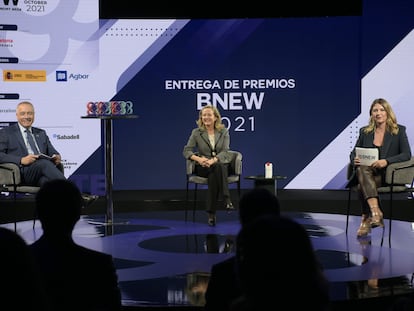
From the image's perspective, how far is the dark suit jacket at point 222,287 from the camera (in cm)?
229

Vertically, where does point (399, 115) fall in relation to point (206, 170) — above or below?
above

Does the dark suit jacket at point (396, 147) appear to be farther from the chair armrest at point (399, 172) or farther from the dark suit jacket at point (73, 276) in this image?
the dark suit jacket at point (73, 276)

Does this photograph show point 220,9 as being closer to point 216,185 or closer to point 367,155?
point 216,185

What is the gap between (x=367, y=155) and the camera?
227 inches

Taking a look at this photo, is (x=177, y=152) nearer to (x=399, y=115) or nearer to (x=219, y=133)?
(x=219, y=133)

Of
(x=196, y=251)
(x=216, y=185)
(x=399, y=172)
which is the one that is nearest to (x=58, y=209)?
(x=196, y=251)

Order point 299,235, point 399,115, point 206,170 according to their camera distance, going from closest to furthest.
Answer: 1. point 299,235
2. point 206,170
3. point 399,115

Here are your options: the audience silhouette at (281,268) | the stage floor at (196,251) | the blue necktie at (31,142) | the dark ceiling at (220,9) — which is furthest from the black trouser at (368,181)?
the audience silhouette at (281,268)

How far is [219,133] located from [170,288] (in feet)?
10.1

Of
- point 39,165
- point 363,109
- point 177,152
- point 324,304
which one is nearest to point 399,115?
point 363,109

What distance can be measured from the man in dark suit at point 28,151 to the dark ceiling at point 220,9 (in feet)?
8.97

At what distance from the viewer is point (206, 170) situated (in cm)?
675

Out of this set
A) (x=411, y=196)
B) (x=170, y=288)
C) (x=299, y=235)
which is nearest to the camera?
(x=299, y=235)

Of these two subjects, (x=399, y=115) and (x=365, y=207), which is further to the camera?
(x=399, y=115)
